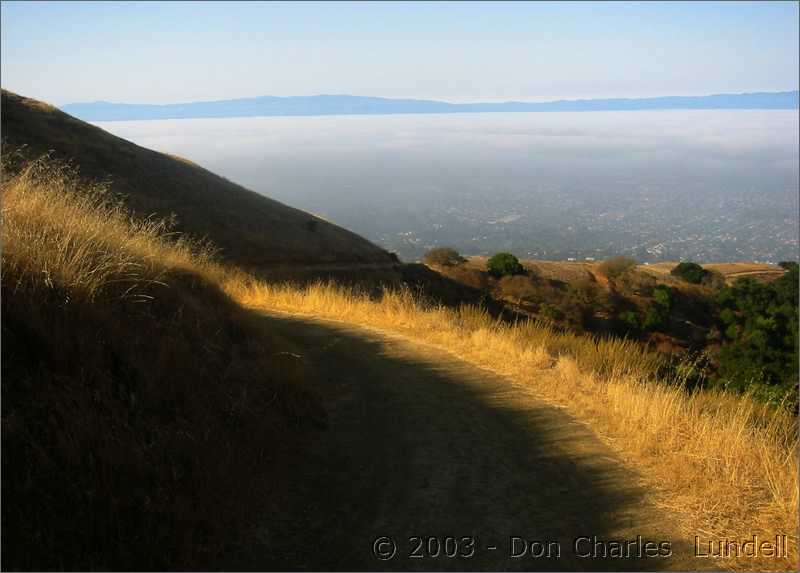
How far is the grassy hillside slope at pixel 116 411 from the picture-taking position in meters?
2.89

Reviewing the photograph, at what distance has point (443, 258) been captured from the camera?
1286 inches

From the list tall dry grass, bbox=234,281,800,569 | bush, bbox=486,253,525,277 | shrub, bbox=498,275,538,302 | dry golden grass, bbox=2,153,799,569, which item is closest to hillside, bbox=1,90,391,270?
shrub, bbox=498,275,538,302

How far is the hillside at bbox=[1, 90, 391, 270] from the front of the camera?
22.1m

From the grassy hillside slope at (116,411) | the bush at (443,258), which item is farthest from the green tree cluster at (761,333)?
the grassy hillside slope at (116,411)

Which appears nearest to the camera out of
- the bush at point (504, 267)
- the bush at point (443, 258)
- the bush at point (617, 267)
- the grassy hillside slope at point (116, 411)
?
the grassy hillside slope at point (116, 411)

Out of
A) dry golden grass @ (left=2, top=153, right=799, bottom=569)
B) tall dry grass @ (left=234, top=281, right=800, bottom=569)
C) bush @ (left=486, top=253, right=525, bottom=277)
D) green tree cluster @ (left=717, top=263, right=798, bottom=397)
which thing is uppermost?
dry golden grass @ (left=2, top=153, right=799, bottom=569)

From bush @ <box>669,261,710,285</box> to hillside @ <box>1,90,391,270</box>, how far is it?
1898 cm

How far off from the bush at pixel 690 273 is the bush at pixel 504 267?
11063mm

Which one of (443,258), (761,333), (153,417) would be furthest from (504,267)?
(153,417)

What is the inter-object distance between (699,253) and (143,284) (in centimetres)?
5592

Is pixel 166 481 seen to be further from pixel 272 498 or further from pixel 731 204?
pixel 731 204

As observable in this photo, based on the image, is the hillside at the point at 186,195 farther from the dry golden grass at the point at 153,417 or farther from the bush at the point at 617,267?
the dry golden grass at the point at 153,417

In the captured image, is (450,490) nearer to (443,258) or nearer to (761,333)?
(761,333)

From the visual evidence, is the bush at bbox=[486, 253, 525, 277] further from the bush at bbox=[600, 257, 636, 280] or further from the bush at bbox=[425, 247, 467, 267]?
the bush at bbox=[600, 257, 636, 280]
